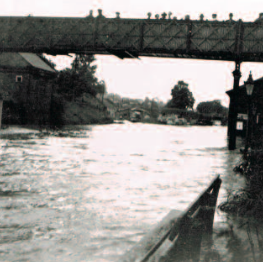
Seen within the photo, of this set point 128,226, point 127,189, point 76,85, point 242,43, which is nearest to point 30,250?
point 128,226

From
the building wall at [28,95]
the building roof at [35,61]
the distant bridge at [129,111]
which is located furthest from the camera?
the distant bridge at [129,111]

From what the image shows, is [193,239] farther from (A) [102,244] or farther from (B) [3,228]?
(B) [3,228]

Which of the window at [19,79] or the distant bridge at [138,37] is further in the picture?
the window at [19,79]

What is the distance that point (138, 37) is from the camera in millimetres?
22625

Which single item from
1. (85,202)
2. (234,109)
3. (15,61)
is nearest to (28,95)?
(15,61)

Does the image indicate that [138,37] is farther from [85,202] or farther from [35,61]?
[35,61]

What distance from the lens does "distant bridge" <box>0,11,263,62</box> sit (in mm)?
21703

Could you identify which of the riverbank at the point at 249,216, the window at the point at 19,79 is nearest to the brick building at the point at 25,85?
the window at the point at 19,79

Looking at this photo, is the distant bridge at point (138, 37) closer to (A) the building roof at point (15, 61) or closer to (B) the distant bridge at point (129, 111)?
(A) the building roof at point (15, 61)

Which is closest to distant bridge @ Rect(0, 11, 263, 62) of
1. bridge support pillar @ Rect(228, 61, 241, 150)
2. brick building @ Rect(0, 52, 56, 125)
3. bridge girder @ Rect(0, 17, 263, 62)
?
bridge girder @ Rect(0, 17, 263, 62)

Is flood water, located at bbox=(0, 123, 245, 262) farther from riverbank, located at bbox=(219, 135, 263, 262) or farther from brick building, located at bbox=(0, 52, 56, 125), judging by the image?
brick building, located at bbox=(0, 52, 56, 125)

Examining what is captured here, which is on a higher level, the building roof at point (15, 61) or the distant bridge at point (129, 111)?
the building roof at point (15, 61)

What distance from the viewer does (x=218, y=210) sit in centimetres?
698

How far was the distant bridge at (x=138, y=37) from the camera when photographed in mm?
21703
